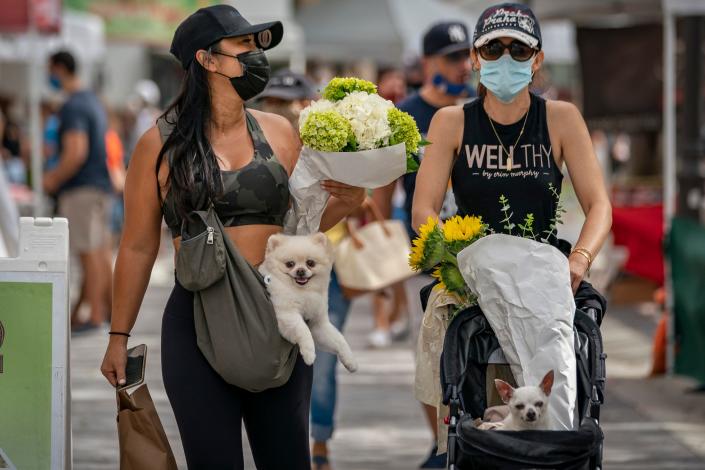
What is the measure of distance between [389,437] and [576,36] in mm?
7511

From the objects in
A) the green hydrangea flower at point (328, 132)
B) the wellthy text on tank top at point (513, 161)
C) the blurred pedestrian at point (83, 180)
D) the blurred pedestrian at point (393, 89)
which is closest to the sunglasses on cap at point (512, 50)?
the wellthy text on tank top at point (513, 161)

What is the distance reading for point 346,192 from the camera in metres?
4.77

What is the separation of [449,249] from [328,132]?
53 cm

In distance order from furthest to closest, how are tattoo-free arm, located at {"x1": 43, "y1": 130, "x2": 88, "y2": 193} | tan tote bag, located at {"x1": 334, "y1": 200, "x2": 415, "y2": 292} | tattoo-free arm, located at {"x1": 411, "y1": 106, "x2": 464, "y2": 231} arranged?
tattoo-free arm, located at {"x1": 43, "y1": 130, "x2": 88, "y2": 193}, tan tote bag, located at {"x1": 334, "y1": 200, "x2": 415, "y2": 292}, tattoo-free arm, located at {"x1": 411, "y1": 106, "x2": 464, "y2": 231}

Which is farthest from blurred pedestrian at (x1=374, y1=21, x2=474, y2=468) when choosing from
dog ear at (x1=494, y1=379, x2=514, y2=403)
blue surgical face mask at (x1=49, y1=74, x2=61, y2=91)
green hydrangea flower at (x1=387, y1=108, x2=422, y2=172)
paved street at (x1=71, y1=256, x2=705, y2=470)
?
blue surgical face mask at (x1=49, y1=74, x2=61, y2=91)

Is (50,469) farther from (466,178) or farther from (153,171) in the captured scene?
(466,178)

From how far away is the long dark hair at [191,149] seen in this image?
4.57m

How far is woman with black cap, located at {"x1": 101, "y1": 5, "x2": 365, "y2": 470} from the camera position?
15.0ft

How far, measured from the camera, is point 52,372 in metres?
4.92

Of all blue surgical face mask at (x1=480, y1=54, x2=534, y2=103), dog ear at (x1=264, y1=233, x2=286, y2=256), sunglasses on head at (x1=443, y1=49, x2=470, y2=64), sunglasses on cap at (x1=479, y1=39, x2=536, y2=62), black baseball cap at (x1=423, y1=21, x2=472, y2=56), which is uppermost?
black baseball cap at (x1=423, y1=21, x2=472, y2=56)

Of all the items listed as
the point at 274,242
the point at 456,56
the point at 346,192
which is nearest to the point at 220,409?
the point at 274,242

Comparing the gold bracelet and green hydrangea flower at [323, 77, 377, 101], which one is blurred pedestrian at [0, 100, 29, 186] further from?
the gold bracelet

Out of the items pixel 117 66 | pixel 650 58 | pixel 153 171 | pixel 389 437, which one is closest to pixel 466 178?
pixel 153 171

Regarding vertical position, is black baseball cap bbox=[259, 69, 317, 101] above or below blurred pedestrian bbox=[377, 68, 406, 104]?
below
